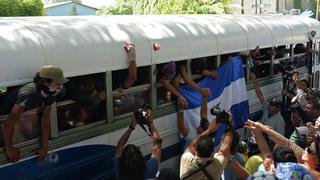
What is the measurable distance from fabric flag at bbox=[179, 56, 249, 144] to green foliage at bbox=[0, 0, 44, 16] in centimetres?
1493

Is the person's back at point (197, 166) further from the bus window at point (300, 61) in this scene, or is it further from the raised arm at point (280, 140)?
the bus window at point (300, 61)

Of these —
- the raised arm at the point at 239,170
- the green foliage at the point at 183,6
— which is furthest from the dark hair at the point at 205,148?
the green foliage at the point at 183,6

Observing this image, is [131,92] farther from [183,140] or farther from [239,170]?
[239,170]

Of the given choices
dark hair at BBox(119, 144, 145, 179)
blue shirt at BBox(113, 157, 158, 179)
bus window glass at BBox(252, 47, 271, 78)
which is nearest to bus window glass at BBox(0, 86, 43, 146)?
blue shirt at BBox(113, 157, 158, 179)

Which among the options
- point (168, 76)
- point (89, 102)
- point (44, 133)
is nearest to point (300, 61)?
point (168, 76)

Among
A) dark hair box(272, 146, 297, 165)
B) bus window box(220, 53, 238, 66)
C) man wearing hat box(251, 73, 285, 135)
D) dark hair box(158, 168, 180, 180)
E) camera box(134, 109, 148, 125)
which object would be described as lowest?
man wearing hat box(251, 73, 285, 135)

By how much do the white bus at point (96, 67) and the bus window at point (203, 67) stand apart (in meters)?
0.04

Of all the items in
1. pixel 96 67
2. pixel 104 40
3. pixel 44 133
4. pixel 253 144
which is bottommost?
pixel 253 144

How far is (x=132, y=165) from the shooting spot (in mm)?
3725

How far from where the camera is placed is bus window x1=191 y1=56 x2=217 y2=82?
6027 millimetres

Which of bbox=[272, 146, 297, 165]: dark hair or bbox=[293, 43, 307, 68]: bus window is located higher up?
bbox=[293, 43, 307, 68]: bus window

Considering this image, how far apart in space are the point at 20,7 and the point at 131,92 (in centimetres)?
1714

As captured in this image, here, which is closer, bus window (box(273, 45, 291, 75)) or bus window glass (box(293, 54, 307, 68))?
bus window (box(273, 45, 291, 75))

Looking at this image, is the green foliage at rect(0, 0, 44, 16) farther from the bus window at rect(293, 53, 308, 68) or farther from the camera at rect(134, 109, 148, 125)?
the camera at rect(134, 109, 148, 125)
